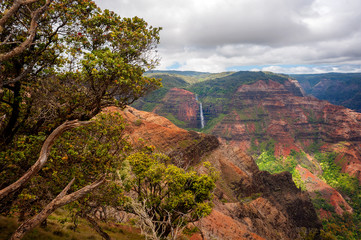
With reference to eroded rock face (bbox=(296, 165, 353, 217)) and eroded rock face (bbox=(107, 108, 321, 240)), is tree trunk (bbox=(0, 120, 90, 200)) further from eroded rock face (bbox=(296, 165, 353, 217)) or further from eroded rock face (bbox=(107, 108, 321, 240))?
eroded rock face (bbox=(296, 165, 353, 217))

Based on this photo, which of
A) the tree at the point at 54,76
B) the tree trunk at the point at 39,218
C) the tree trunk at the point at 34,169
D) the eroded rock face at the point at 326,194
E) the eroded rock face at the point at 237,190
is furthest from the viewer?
the eroded rock face at the point at 326,194

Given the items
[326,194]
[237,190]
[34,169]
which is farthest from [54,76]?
[326,194]

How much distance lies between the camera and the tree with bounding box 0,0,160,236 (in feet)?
32.4

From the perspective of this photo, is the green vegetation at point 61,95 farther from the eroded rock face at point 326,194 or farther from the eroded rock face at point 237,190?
the eroded rock face at point 326,194

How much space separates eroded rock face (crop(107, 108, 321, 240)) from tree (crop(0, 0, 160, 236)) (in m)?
36.3

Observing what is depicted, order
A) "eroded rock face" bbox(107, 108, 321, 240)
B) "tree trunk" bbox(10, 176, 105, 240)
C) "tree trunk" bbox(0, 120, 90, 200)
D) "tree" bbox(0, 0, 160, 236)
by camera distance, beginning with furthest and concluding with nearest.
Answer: "eroded rock face" bbox(107, 108, 321, 240), "tree" bbox(0, 0, 160, 236), "tree trunk" bbox(0, 120, 90, 200), "tree trunk" bbox(10, 176, 105, 240)

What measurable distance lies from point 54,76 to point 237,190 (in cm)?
7215

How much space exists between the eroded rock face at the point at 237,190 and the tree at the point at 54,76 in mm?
36327

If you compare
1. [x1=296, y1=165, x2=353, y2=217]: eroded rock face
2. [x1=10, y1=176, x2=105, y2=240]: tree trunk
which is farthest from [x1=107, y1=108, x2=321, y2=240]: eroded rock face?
[x1=296, y1=165, x2=353, y2=217]: eroded rock face

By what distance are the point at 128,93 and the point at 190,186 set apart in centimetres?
972

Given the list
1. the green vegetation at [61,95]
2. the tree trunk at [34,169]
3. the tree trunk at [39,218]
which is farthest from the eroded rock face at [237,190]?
the tree trunk at [34,169]

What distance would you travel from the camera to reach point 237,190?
7031cm

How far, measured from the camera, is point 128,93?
12.9 metres

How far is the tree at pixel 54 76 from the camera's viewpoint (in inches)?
388
